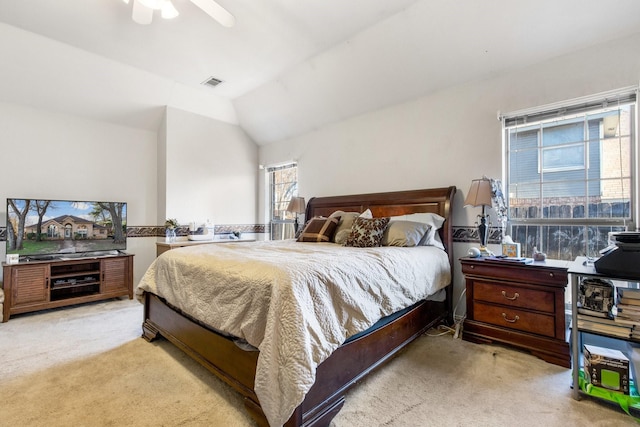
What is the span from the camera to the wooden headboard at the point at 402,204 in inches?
117

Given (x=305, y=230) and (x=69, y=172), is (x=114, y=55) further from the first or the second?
(x=305, y=230)

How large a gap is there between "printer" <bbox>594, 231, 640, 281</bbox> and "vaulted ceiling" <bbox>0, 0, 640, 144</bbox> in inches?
69.4

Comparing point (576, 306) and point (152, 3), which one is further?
point (152, 3)

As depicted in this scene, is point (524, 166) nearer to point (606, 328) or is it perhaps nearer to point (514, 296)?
point (514, 296)

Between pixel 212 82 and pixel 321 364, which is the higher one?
pixel 212 82

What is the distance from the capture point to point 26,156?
364cm

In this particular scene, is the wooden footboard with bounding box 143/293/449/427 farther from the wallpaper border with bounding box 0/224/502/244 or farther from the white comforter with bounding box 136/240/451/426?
the wallpaper border with bounding box 0/224/502/244

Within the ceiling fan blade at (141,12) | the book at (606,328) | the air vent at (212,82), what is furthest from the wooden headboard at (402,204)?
the ceiling fan blade at (141,12)

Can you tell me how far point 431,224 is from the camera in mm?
2861

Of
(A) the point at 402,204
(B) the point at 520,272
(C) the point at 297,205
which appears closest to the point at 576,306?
(B) the point at 520,272

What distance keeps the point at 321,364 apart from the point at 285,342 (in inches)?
11.2

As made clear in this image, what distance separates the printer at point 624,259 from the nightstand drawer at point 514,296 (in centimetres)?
60

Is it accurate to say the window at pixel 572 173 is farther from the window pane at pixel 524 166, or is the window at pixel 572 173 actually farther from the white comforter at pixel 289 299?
the white comforter at pixel 289 299

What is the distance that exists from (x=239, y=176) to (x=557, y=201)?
452 centimetres
